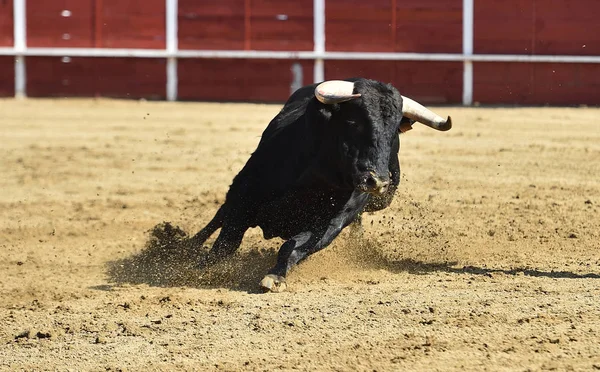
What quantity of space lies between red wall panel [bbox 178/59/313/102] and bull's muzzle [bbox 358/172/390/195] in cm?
756

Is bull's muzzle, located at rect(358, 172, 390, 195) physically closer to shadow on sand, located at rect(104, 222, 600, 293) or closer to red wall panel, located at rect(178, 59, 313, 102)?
shadow on sand, located at rect(104, 222, 600, 293)

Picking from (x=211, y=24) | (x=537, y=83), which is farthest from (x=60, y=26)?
(x=537, y=83)

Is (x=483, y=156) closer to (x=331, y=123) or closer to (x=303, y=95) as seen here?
(x=303, y=95)

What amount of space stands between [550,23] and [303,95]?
23.2ft

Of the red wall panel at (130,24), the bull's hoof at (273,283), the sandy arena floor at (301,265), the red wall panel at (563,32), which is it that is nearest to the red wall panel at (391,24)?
the red wall panel at (563,32)

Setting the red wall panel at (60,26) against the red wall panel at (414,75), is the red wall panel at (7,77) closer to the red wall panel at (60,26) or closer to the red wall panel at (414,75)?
the red wall panel at (60,26)

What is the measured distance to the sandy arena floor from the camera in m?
3.62

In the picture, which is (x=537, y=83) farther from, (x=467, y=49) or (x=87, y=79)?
(x=87, y=79)

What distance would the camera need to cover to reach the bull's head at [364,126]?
443 centimetres

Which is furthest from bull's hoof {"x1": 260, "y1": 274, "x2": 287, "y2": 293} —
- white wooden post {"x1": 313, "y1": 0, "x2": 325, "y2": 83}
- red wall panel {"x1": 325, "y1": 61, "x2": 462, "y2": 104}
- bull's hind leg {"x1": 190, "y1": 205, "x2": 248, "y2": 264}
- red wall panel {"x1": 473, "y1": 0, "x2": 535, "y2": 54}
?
red wall panel {"x1": 473, "y1": 0, "x2": 535, "y2": 54}

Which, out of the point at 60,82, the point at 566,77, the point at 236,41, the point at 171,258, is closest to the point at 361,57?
the point at 236,41

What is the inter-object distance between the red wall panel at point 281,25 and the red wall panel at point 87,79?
3.85ft

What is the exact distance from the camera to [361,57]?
12.0 meters

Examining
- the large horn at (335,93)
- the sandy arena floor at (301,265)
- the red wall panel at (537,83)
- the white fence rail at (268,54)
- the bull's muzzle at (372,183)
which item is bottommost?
the sandy arena floor at (301,265)
